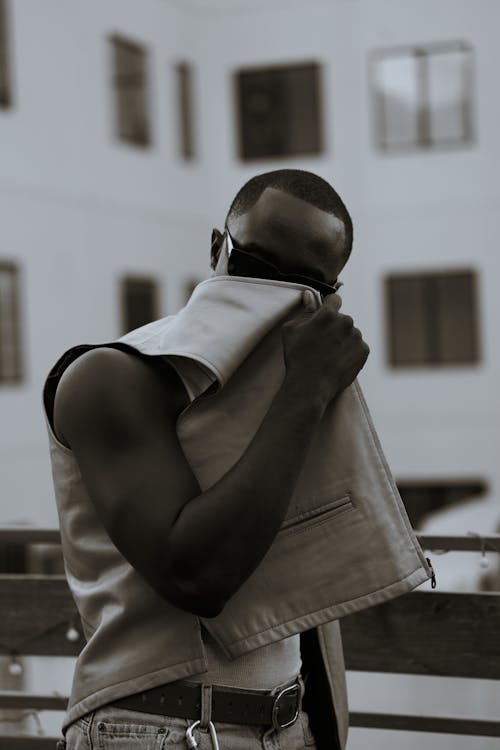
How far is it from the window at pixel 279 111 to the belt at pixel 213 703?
1827 centimetres

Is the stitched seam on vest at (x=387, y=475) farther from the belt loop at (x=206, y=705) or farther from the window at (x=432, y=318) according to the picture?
the window at (x=432, y=318)

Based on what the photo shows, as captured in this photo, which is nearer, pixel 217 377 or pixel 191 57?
pixel 217 377

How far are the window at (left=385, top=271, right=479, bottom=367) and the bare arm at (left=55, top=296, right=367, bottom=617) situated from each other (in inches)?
701

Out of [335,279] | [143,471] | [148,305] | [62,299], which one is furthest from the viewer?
[148,305]

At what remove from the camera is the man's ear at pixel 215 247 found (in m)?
2.11

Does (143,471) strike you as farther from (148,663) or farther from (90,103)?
(90,103)

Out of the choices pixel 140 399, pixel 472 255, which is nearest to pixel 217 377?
pixel 140 399

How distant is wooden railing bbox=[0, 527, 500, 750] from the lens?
9.78ft

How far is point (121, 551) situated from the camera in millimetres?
1846

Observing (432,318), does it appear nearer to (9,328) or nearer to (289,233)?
(9,328)

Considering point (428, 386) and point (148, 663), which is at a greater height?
point (148, 663)

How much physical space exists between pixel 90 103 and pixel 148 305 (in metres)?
3.13

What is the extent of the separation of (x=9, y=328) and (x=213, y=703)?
14393 millimetres

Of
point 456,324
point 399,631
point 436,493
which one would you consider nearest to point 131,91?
point 456,324
